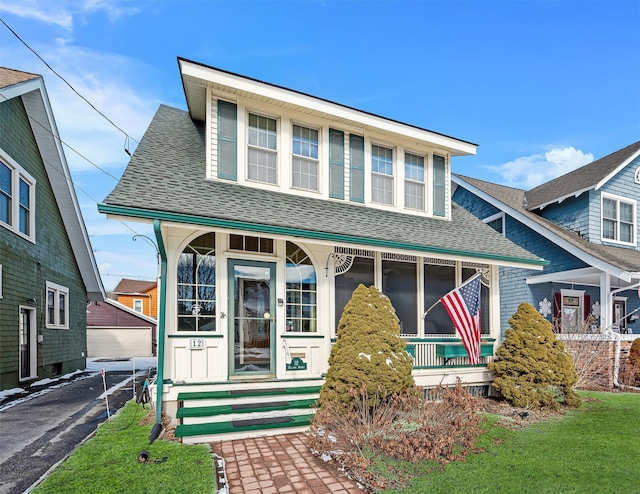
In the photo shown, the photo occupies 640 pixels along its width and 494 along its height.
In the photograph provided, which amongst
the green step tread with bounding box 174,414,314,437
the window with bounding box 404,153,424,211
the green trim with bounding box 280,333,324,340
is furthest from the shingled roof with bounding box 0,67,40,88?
the window with bounding box 404,153,424,211

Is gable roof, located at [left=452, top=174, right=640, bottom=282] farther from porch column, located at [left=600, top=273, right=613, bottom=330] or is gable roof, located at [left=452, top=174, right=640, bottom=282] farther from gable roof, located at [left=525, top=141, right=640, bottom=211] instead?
gable roof, located at [left=525, top=141, right=640, bottom=211]

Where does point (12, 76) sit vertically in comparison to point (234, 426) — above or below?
above

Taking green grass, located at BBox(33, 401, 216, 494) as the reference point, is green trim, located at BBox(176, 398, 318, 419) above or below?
above

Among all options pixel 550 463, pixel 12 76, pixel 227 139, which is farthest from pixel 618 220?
pixel 12 76

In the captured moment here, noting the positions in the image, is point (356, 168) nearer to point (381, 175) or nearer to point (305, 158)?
point (381, 175)

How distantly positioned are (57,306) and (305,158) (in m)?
10.4

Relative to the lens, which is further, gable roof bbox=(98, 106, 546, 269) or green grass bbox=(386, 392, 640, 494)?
gable roof bbox=(98, 106, 546, 269)

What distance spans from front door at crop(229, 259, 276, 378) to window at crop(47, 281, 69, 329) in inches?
352

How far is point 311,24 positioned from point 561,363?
33.6 feet

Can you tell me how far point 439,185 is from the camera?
1014 centimetres

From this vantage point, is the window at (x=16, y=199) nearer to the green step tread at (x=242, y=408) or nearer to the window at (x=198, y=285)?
the window at (x=198, y=285)

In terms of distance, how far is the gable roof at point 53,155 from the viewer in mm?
10594

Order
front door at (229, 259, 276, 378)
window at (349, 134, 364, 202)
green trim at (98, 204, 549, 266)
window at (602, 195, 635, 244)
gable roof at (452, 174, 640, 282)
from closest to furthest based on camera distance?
green trim at (98, 204, 549, 266) < front door at (229, 259, 276, 378) < window at (349, 134, 364, 202) < gable roof at (452, 174, 640, 282) < window at (602, 195, 635, 244)

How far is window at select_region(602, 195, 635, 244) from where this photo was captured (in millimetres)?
14148
